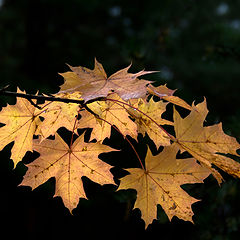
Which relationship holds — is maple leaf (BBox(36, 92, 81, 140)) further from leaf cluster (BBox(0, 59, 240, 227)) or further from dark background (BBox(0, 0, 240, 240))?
dark background (BBox(0, 0, 240, 240))

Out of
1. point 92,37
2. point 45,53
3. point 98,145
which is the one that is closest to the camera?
point 98,145

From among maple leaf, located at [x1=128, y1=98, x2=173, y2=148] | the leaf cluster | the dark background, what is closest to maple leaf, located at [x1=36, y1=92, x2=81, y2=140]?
the leaf cluster

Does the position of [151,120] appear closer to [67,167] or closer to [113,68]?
[67,167]

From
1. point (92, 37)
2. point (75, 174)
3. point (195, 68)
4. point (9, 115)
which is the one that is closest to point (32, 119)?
point (9, 115)

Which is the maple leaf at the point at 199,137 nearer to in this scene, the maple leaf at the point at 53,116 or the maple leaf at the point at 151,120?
the maple leaf at the point at 151,120

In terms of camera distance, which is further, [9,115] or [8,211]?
[8,211]

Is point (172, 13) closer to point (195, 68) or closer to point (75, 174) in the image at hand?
point (195, 68)

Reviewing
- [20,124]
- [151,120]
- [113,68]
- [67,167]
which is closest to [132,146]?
[151,120]
